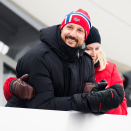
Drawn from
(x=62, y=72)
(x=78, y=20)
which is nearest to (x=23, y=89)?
(x=62, y=72)

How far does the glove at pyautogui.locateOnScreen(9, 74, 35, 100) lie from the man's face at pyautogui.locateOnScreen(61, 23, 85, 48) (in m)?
0.29

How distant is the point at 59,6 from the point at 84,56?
2635mm

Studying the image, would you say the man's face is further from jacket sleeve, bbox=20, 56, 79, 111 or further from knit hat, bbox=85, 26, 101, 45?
knit hat, bbox=85, 26, 101, 45

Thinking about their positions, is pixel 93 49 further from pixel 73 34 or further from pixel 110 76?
pixel 73 34

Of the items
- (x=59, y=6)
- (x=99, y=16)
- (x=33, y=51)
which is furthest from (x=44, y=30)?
(x=99, y=16)

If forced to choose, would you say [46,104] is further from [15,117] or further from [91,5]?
[91,5]

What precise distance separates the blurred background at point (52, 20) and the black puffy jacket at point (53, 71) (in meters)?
2.65

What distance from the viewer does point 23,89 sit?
113cm

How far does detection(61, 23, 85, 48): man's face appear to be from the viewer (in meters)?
1.28

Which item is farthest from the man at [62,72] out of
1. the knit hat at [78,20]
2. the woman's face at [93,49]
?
the woman's face at [93,49]

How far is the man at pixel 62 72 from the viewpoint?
105 cm

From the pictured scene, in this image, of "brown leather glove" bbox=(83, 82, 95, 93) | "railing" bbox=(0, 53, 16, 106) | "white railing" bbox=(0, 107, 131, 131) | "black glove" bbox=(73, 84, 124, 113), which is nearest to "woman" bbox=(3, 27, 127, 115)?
"brown leather glove" bbox=(83, 82, 95, 93)

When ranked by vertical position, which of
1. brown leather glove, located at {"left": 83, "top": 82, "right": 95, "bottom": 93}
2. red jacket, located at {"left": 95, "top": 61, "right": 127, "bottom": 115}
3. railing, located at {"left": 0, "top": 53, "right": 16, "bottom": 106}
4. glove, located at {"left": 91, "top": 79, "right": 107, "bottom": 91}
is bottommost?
glove, located at {"left": 91, "top": 79, "right": 107, "bottom": 91}

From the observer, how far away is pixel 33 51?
1.23 metres
